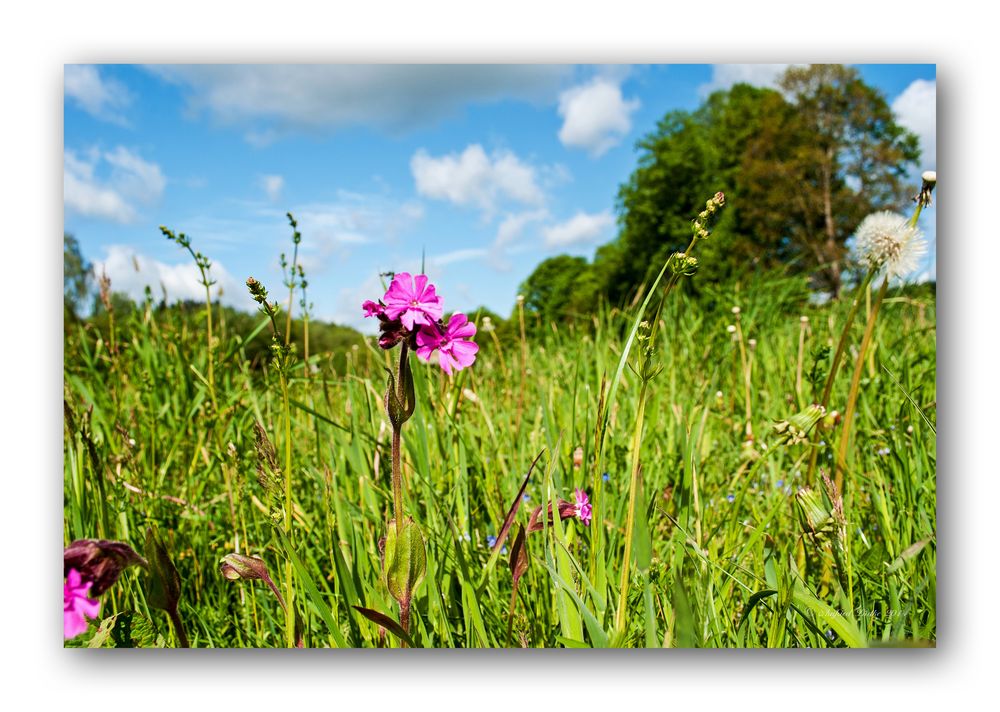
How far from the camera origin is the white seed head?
50.2 inches

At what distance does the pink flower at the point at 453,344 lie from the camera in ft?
3.30

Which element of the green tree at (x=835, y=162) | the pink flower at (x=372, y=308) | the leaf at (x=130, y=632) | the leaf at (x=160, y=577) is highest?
the green tree at (x=835, y=162)

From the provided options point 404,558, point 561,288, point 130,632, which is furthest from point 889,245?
point 130,632

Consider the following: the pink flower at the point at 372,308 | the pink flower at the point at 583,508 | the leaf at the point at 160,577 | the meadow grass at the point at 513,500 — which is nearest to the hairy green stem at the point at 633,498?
the meadow grass at the point at 513,500

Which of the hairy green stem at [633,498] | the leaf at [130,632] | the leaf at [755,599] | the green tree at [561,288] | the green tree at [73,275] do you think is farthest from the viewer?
the green tree at [561,288]

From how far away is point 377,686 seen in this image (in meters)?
1.49

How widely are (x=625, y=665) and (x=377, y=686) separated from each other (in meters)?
0.52

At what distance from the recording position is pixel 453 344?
3.42 feet

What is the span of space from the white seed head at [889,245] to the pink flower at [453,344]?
0.74 metres

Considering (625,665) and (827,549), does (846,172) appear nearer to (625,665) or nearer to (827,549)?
(827,549)

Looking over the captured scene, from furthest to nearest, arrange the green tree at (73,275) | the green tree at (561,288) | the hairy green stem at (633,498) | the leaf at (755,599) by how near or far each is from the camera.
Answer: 1. the green tree at (561,288)
2. the green tree at (73,275)
3. the leaf at (755,599)
4. the hairy green stem at (633,498)

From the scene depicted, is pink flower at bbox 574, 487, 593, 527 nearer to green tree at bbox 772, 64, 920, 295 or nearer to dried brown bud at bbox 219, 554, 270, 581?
dried brown bud at bbox 219, 554, 270, 581

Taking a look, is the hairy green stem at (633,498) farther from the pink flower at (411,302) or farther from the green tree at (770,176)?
the green tree at (770,176)

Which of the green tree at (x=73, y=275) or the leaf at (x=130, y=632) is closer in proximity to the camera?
the leaf at (x=130, y=632)
